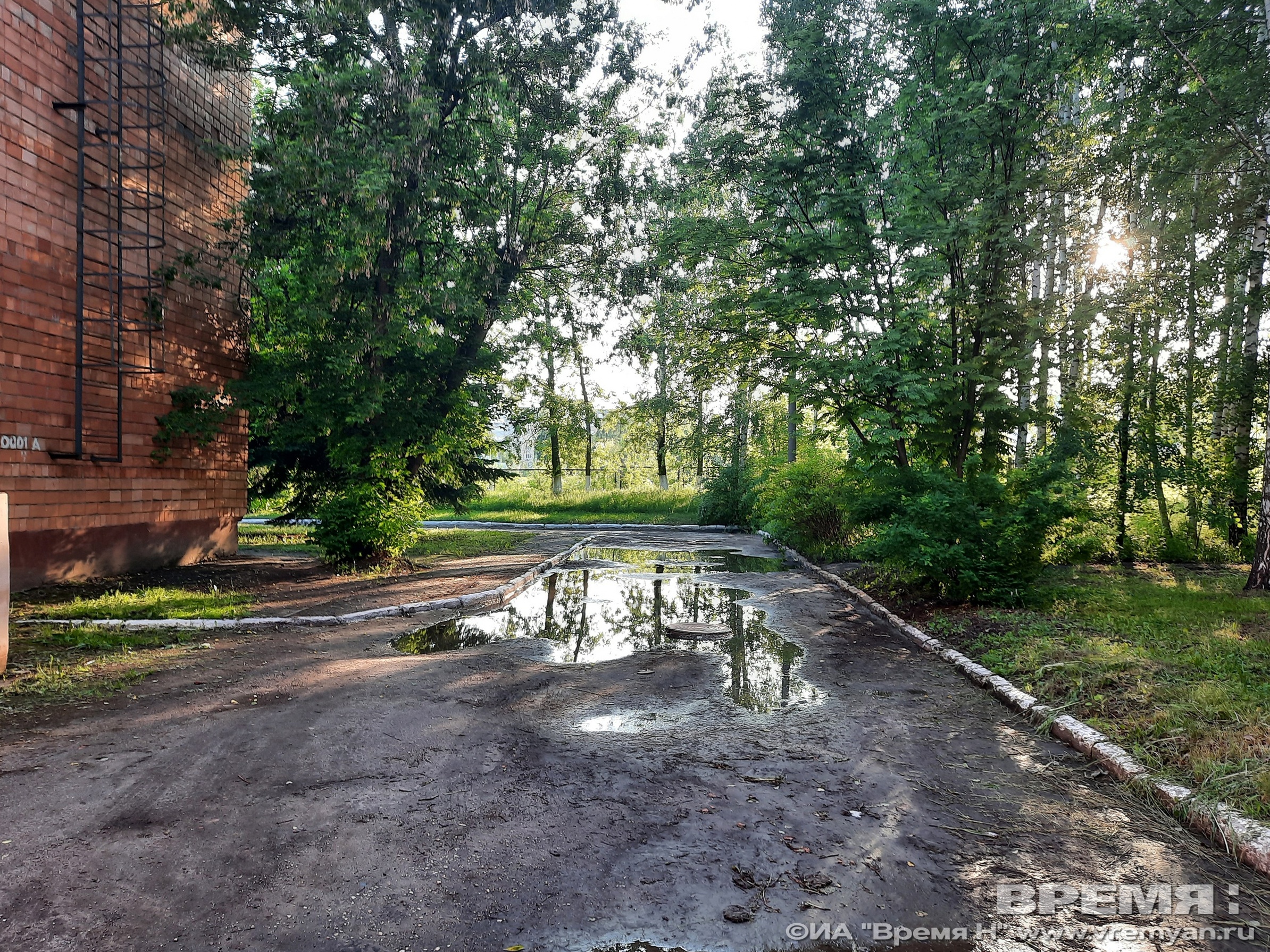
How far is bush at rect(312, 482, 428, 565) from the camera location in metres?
11.8

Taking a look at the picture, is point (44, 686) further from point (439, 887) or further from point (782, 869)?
point (782, 869)

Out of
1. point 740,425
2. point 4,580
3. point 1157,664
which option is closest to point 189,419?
point 4,580

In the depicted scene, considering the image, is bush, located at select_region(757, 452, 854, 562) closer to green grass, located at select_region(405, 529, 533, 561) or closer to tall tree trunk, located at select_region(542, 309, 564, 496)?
green grass, located at select_region(405, 529, 533, 561)

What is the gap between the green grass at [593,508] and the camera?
2848 centimetres

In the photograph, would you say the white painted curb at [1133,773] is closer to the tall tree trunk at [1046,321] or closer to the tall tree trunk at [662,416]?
the tall tree trunk at [1046,321]

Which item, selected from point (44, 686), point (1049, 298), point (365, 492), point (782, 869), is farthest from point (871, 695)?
point (365, 492)

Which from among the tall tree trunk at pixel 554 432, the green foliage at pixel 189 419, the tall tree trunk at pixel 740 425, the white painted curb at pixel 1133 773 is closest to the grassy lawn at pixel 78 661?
the green foliage at pixel 189 419

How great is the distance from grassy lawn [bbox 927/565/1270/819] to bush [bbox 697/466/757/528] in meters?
15.4

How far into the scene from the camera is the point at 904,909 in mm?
2826

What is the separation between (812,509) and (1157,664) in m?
10.9

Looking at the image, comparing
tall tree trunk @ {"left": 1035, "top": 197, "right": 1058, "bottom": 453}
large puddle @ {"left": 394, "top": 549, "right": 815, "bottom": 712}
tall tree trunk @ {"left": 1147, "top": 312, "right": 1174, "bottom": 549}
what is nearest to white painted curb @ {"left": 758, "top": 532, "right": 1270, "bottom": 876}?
large puddle @ {"left": 394, "top": 549, "right": 815, "bottom": 712}

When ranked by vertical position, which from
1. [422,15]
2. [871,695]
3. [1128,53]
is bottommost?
[871,695]

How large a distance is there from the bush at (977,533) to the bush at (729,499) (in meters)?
16.3

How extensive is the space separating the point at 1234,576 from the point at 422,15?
17.3 m
